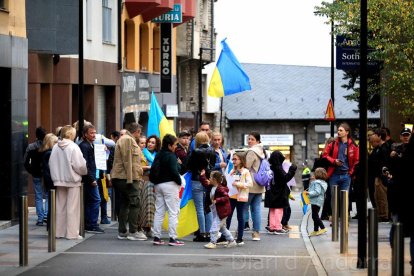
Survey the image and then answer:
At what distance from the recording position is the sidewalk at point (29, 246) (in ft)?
55.5

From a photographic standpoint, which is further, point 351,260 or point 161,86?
point 161,86

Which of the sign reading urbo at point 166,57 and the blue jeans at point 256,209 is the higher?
the sign reading urbo at point 166,57

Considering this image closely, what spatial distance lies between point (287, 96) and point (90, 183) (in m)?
56.8

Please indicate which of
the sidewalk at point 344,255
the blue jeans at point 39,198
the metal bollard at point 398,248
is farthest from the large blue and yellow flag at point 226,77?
the metal bollard at point 398,248

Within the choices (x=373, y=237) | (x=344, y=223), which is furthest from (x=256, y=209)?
(x=373, y=237)

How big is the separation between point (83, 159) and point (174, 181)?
1.61 meters

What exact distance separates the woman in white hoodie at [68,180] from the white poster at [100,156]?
184cm

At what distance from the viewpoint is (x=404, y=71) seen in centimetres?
3666

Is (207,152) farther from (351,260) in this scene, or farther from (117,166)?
(351,260)

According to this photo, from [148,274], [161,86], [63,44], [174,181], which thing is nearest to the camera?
[148,274]

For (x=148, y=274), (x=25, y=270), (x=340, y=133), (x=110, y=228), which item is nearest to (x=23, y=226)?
(x=25, y=270)

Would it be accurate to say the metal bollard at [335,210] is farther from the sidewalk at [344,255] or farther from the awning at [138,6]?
the awning at [138,6]

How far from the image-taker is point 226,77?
130ft

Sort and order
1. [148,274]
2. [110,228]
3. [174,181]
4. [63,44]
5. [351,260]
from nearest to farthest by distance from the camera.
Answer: [148,274]
[351,260]
[174,181]
[110,228]
[63,44]
